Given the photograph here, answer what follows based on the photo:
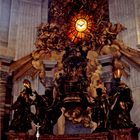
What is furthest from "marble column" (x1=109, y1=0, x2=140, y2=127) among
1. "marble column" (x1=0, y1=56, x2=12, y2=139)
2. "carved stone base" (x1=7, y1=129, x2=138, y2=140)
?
"marble column" (x1=0, y1=56, x2=12, y2=139)

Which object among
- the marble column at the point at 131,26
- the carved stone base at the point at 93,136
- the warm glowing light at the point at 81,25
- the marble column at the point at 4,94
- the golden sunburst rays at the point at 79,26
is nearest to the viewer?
the carved stone base at the point at 93,136

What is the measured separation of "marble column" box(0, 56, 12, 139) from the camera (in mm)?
8680

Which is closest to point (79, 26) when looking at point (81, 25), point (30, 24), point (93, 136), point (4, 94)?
point (81, 25)

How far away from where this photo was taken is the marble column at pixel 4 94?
8.68 m

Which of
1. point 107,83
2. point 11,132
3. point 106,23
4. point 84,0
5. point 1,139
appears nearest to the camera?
point 11,132

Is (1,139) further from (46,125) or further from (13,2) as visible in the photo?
(13,2)

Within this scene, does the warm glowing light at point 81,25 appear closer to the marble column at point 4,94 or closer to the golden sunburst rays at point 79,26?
the golden sunburst rays at point 79,26

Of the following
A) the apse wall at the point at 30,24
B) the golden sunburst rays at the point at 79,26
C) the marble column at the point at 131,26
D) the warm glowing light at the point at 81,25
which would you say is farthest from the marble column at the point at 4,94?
the marble column at the point at 131,26

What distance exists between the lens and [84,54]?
940cm

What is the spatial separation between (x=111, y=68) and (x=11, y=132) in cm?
307

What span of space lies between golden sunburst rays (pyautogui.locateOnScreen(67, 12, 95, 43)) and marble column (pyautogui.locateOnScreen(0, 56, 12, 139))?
2008mm

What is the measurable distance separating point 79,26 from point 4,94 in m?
2.99

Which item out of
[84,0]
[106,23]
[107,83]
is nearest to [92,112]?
[107,83]

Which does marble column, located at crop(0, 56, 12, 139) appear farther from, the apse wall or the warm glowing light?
→ the warm glowing light
